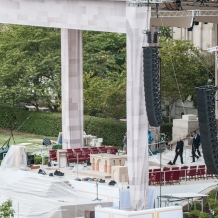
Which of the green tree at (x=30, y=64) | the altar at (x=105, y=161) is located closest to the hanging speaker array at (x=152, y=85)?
the altar at (x=105, y=161)

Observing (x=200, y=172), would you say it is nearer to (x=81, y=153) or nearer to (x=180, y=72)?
(x=81, y=153)

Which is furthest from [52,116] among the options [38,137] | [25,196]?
[25,196]

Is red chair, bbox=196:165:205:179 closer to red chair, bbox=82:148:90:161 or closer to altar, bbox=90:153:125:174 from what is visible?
altar, bbox=90:153:125:174

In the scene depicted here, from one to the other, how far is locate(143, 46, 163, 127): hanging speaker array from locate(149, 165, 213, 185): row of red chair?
4.48 metres

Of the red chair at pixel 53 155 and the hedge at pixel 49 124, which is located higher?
the hedge at pixel 49 124

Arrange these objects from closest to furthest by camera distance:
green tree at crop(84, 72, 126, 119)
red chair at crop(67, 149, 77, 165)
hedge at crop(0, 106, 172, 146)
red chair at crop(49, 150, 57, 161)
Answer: red chair at crop(67, 149, 77, 165), red chair at crop(49, 150, 57, 161), green tree at crop(84, 72, 126, 119), hedge at crop(0, 106, 172, 146)

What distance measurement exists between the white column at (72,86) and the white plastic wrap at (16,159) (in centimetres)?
435

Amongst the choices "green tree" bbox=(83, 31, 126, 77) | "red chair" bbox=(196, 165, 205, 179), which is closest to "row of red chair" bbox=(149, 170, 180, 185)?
"red chair" bbox=(196, 165, 205, 179)

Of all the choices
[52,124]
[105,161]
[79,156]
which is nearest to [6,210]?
[105,161]

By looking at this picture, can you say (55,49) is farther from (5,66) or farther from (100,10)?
(100,10)

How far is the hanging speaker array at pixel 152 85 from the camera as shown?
153ft

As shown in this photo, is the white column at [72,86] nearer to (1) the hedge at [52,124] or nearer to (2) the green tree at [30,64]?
(1) the hedge at [52,124]

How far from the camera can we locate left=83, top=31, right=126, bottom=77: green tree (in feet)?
253

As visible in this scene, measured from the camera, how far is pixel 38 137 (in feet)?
252
